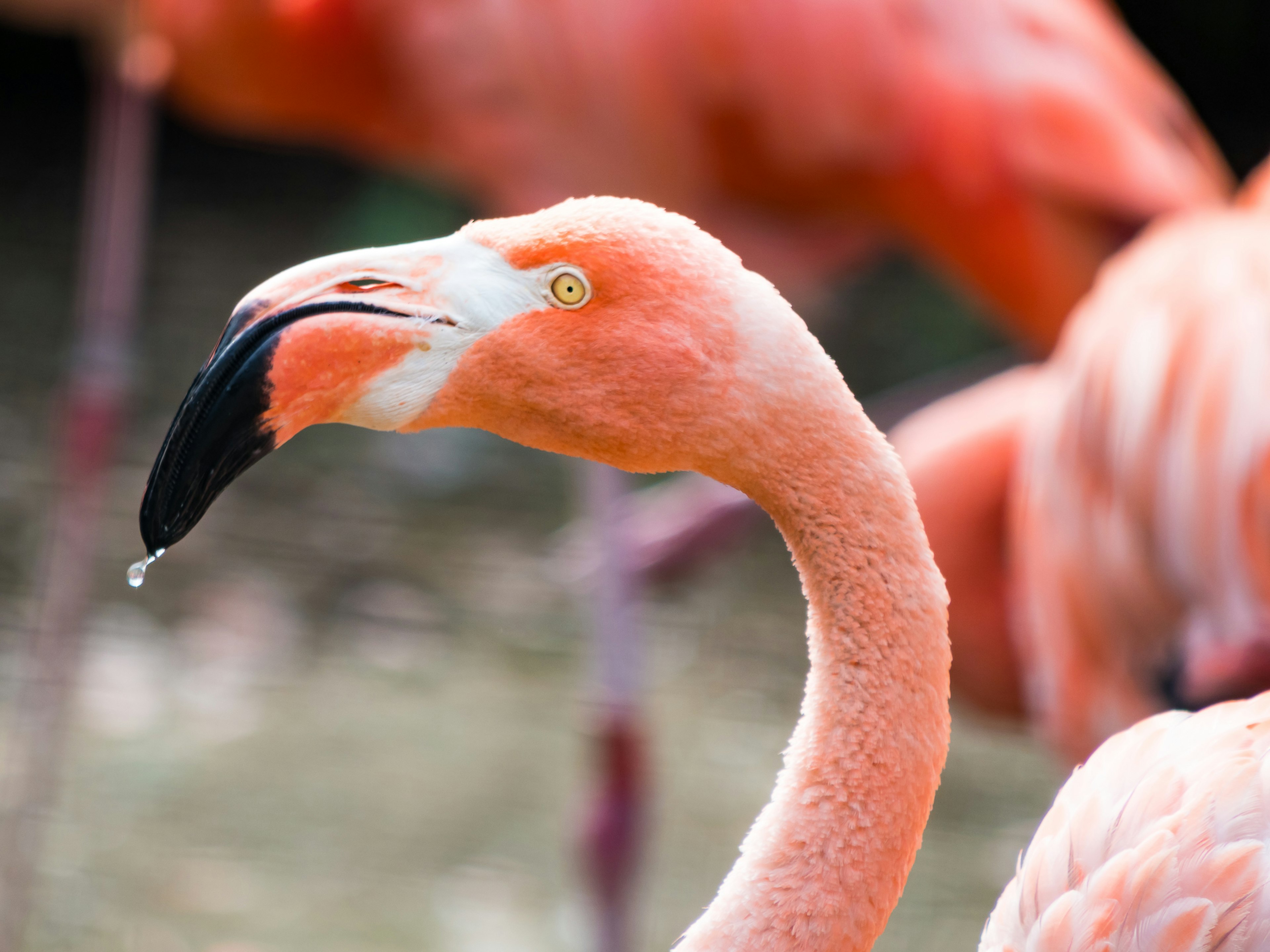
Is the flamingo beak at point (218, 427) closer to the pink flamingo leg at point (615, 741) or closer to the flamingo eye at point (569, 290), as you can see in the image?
the flamingo eye at point (569, 290)

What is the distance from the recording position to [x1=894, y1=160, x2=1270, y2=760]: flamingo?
4.31 feet

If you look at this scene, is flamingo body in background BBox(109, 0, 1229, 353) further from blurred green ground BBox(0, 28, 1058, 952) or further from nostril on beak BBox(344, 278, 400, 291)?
nostril on beak BBox(344, 278, 400, 291)

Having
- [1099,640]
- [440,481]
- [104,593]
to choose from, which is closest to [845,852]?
[1099,640]

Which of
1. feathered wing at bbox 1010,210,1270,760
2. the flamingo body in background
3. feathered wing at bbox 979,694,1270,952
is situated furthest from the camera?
the flamingo body in background

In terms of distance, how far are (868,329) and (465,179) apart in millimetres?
1912

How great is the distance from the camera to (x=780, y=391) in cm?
66

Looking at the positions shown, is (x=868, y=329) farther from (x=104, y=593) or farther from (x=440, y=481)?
(x=104, y=593)

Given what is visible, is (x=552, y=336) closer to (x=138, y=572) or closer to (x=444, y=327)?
(x=444, y=327)

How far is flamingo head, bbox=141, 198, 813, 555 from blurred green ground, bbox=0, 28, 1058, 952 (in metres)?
1.30

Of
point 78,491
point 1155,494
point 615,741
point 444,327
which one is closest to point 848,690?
point 444,327

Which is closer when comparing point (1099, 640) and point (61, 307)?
point (1099, 640)

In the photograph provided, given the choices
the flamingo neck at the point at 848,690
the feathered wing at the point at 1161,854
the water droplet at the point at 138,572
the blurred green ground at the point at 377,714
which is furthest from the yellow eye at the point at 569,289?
the blurred green ground at the point at 377,714

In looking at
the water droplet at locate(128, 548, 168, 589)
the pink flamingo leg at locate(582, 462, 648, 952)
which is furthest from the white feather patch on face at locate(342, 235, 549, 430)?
the pink flamingo leg at locate(582, 462, 648, 952)

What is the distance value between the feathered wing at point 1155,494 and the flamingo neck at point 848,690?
736mm
